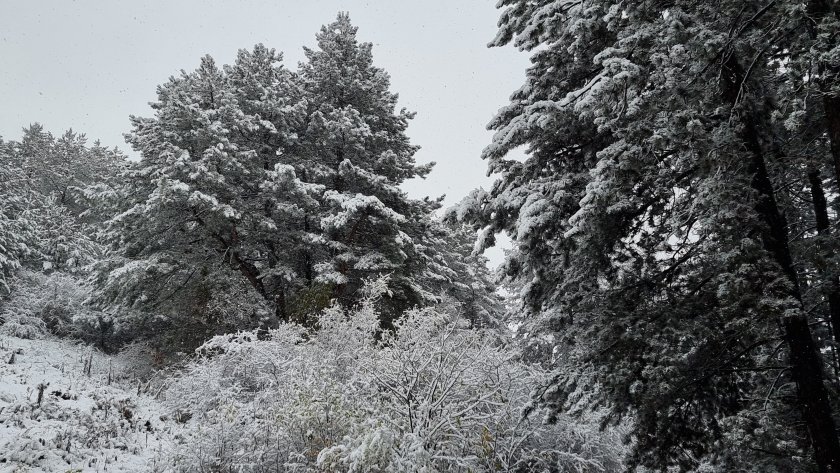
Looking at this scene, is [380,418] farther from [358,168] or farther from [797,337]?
[358,168]

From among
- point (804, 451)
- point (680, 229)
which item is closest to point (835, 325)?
point (804, 451)

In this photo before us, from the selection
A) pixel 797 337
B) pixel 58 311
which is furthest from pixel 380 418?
pixel 58 311

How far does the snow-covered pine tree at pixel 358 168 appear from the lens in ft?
49.6

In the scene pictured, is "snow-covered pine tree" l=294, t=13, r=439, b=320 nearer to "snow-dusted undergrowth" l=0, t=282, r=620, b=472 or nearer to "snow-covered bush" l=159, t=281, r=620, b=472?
"snow-dusted undergrowth" l=0, t=282, r=620, b=472

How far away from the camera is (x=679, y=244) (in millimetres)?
6473

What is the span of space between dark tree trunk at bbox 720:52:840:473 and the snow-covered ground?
782 centimetres

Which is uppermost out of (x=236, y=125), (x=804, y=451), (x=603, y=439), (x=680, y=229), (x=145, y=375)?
(x=236, y=125)

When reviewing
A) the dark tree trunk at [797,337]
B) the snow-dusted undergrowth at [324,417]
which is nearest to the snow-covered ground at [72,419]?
the snow-dusted undergrowth at [324,417]

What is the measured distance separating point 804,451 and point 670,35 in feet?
16.8

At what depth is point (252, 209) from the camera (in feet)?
53.0

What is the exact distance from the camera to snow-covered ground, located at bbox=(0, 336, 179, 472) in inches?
246

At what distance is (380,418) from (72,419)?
5.87 metres

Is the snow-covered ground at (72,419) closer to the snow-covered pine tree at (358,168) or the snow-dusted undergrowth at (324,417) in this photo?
the snow-dusted undergrowth at (324,417)

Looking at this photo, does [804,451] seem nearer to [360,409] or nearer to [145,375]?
[360,409]
